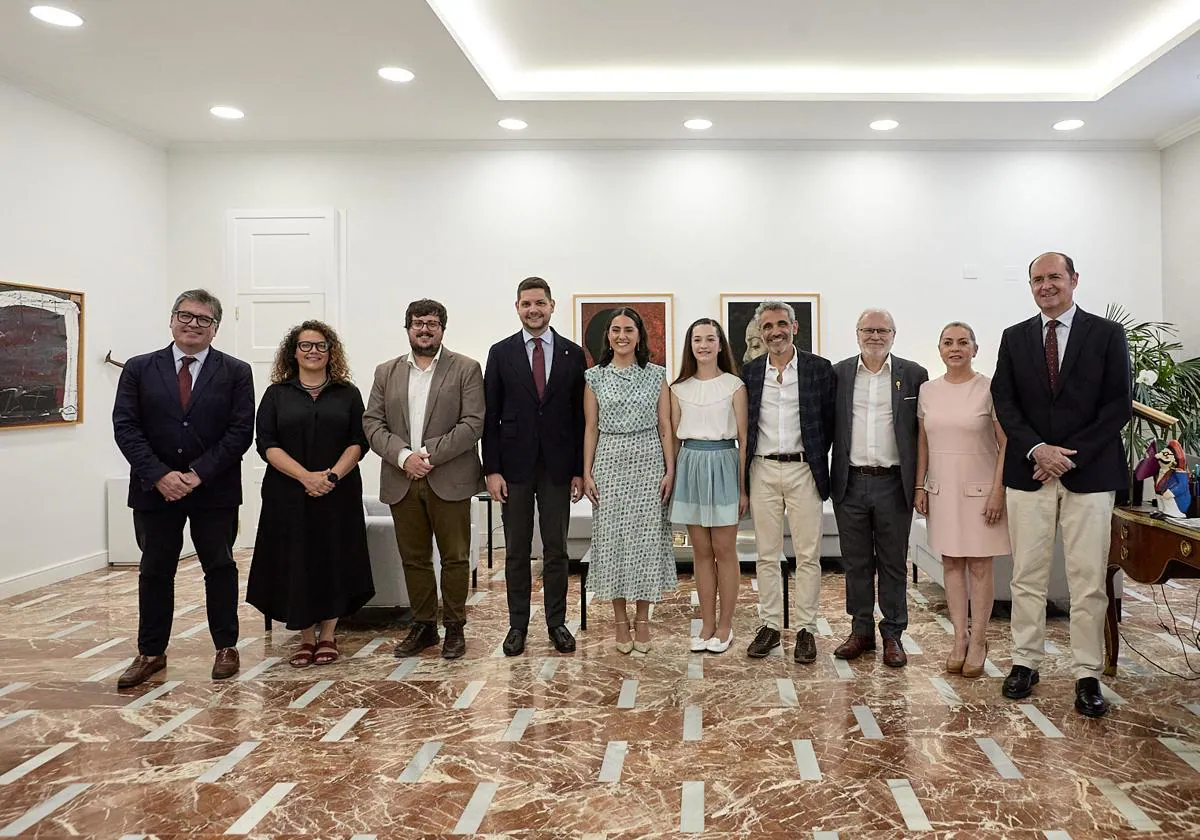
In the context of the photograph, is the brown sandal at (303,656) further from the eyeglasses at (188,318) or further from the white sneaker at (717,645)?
the white sneaker at (717,645)

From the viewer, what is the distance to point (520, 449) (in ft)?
13.6

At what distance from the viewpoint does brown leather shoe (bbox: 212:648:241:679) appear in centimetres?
388

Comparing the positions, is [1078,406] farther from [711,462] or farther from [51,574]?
[51,574]

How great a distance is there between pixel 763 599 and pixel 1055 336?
1.80 m

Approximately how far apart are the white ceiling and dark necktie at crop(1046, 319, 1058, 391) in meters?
2.71

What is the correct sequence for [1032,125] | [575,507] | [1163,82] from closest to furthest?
[1163,82]
[575,507]
[1032,125]

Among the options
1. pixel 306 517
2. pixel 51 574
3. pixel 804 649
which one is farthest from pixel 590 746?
pixel 51 574

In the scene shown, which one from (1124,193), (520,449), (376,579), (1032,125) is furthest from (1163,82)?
(376,579)

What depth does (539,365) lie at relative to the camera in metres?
4.23

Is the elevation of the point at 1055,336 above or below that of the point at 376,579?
above

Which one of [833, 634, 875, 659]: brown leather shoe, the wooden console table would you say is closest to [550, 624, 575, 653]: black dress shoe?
[833, 634, 875, 659]: brown leather shoe

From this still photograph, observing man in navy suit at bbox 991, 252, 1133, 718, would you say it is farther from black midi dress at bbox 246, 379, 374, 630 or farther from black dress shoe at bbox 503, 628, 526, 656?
black midi dress at bbox 246, 379, 374, 630

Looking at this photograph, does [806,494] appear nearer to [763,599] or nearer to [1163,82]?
[763,599]

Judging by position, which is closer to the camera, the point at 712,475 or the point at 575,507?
the point at 712,475
